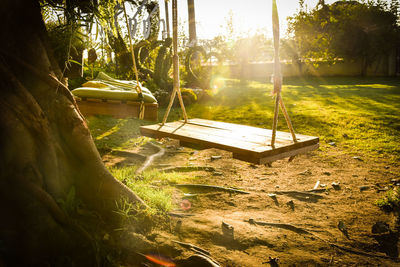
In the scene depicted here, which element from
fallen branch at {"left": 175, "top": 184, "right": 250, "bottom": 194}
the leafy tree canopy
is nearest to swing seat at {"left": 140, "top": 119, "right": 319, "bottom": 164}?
fallen branch at {"left": 175, "top": 184, "right": 250, "bottom": 194}

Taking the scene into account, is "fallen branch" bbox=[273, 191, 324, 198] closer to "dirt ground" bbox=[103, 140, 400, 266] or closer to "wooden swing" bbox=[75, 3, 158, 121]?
"dirt ground" bbox=[103, 140, 400, 266]

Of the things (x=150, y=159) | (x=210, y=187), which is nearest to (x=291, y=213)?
(x=210, y=187)

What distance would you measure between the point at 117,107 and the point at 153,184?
2.15 m

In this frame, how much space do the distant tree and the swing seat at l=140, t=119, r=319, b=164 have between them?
60.7ft

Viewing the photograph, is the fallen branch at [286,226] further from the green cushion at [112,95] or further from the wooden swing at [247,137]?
the green cushion at [112,95]

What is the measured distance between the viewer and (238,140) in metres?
3.27

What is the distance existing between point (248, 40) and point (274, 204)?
2043 cm

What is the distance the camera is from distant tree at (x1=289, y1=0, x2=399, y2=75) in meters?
20.7

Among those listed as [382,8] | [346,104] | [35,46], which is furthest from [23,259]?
[382,8]

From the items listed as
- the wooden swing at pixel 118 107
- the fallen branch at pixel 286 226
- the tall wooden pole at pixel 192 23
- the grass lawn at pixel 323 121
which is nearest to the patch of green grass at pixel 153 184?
the grass lawn at pixel 323 121

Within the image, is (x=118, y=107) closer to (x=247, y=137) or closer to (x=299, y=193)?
(x=247, y=137)

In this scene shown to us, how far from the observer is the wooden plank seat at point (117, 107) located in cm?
552

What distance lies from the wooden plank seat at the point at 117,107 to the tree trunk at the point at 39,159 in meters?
2.98

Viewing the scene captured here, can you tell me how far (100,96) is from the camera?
572 cm
